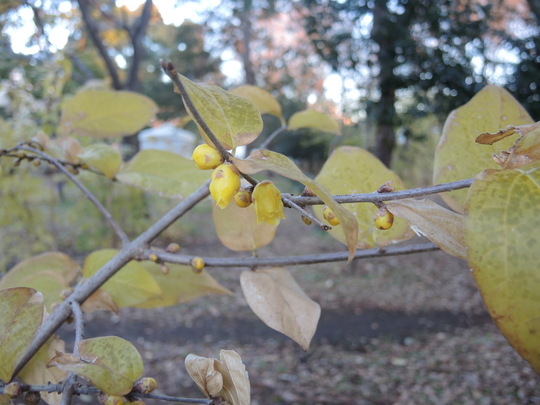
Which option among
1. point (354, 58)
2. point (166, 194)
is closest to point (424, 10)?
point (354, 58)

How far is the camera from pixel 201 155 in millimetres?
215

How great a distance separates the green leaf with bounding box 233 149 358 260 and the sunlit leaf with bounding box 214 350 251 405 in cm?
11

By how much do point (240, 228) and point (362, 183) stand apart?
117 millimetres

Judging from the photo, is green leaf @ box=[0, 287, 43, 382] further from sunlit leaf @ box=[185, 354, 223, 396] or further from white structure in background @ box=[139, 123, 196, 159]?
white structure in background @ box=[139, 123, 196, 159]

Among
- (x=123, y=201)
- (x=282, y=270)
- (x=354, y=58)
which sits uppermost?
(x=354, y=58)

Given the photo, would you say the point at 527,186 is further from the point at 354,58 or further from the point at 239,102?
the point at 354,58

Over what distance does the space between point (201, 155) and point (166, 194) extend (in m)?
0.22

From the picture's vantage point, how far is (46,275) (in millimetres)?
416

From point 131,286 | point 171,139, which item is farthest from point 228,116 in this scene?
point 171,139

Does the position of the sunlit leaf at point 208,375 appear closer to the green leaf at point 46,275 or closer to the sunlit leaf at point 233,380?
the sunlit leaf at point 233,380

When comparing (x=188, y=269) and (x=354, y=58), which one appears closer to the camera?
(x=188, y=269)

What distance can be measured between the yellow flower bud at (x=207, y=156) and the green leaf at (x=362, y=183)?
137 mm

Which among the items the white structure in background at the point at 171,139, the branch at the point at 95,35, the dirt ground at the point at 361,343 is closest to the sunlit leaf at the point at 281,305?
the dirt ground at the point at 361,343

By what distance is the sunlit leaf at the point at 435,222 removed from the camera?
0.22 m
